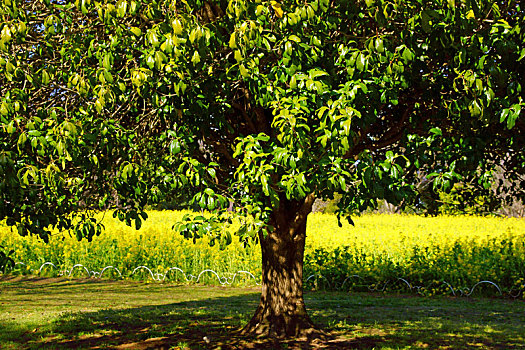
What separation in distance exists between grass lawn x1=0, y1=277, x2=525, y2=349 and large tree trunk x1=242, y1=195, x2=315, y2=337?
24 centimetres

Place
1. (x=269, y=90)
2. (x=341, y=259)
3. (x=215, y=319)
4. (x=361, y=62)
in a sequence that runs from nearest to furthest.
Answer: (x=361, y=62), (x=269, y=90), (x=215, y=319), (x=341, y=259)

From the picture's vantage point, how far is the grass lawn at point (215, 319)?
322 inches

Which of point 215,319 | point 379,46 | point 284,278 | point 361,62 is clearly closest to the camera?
point 379,46

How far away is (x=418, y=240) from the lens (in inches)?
664

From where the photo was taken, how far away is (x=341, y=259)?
14461 mm

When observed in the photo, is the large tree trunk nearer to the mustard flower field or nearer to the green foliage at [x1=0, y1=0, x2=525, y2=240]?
the green foliage at [x1=0, y1=0, x2=525, y2=240]

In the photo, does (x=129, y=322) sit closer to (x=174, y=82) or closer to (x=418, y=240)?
(x=174, y=82)

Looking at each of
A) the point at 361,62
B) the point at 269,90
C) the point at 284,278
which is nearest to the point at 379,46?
the point at 361,62

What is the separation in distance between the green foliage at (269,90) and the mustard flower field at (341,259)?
7.89 meters

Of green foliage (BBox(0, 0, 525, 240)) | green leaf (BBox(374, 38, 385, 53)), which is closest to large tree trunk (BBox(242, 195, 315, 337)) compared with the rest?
green foliage (BBox(0, 0, 525, 240))

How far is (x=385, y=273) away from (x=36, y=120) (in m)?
10.7

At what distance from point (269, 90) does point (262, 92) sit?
0.11 metres

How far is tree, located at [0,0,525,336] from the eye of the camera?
4.55 m

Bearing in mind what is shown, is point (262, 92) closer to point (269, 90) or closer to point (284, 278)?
point (269, 90)
